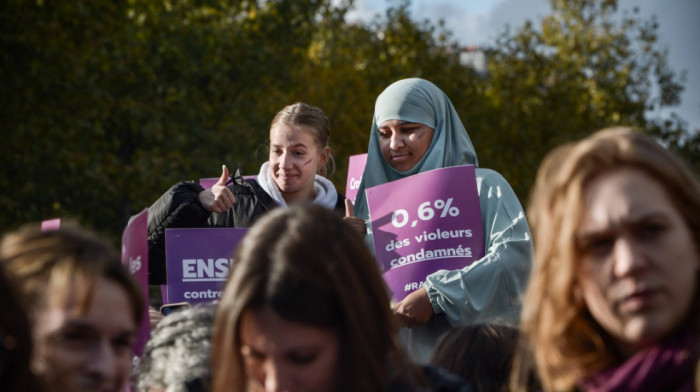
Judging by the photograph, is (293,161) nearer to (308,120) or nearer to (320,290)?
(308,120)

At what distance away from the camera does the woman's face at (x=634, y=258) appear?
6.98 feet

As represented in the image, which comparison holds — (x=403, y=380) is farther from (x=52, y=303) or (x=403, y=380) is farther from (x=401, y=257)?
(x=401, y=257)

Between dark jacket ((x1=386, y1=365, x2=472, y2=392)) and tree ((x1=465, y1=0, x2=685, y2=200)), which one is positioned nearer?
dark jacket ((x1=386, y1=365, x2=472, y2=392))

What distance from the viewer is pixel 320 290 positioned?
2307 millimetres

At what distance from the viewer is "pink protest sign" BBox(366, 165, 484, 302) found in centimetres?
468

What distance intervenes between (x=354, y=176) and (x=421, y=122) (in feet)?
3.65

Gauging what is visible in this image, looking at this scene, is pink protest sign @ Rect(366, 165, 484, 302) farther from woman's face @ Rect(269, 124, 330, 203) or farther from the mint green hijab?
woman's face @ Rect(269, 124, 330, 203)

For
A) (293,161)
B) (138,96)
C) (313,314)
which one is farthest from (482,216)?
(138,96)

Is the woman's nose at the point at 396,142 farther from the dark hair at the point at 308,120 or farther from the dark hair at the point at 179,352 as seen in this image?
the dark hair at the point at 179,352

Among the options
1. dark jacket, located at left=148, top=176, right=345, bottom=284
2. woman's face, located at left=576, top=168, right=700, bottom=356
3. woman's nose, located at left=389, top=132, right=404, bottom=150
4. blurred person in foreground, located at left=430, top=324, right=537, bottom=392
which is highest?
woman's nose, located at left=389, top=132, right=404, bottom=150

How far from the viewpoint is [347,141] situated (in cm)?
2428

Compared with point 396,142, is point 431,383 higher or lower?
lower

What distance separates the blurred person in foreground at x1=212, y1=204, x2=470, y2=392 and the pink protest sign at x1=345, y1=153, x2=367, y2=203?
149 inches

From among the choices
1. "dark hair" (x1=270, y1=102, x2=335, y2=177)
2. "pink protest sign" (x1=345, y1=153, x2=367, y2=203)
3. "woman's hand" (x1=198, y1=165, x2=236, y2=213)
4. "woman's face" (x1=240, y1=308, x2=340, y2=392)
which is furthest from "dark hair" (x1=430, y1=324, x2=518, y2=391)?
"pink protest sign" (x1=345, y1=153, x2=367, y2=203)
